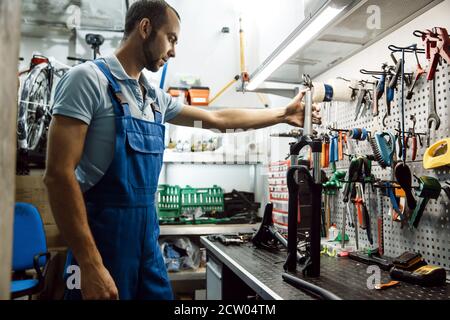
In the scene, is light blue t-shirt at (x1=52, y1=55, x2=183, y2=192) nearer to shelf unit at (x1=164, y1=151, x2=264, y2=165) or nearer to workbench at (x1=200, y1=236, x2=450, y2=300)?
workbench at (x1=200, y1=236, x2=450, y2=300)

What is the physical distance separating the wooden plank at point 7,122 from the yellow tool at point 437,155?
1225 mm

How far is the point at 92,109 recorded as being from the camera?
1.05m

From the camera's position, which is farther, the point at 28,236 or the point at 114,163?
the point at 28,236

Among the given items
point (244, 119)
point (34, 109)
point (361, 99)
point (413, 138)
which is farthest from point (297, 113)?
point (34, 109)

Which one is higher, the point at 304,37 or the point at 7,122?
the point at 304,37

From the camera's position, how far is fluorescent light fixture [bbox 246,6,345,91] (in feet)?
4.37

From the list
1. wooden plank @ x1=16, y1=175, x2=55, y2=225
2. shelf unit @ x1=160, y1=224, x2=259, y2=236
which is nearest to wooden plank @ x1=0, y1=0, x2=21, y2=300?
shelf unit @ x1=160, y1=224, x2=259, y2=236

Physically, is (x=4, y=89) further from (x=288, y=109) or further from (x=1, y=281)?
(x=288, y=109)

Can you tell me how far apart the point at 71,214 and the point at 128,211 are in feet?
0.68

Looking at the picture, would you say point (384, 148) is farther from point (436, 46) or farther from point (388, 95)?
point (436, 46)

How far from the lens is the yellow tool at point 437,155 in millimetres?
1152
